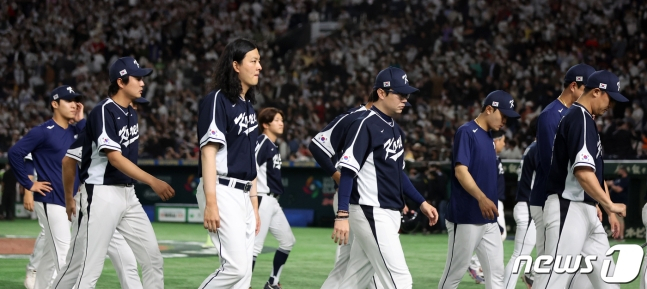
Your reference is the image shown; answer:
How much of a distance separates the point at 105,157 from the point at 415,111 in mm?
18885

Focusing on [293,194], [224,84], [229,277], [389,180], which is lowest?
[293,194]

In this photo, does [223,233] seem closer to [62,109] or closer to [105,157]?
[105,157]

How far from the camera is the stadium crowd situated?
76.2 feet

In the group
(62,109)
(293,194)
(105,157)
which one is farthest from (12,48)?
(105,157)

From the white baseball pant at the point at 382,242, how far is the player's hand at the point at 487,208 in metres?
0.97

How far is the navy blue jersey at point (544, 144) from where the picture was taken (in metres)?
7.20

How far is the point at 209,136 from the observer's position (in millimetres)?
5805

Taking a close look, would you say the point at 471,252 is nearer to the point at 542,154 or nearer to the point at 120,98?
the point at 542,154

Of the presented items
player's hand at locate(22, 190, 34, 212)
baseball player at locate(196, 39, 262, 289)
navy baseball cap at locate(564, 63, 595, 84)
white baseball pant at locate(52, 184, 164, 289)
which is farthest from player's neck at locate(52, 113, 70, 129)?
navy baseball cap at locate(564, 63, 595, 84)

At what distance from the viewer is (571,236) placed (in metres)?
6.33

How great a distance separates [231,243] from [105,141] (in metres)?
1.39

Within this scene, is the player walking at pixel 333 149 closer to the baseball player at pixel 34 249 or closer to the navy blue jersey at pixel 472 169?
the navy blue jersey at pixel 472 169

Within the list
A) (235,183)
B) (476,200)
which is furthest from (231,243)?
(476,200)

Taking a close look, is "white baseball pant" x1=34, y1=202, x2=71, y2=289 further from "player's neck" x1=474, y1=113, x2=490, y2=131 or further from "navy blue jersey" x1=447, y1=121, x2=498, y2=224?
"player's neck" x1=474, y1=113, x2=490, y2=131
